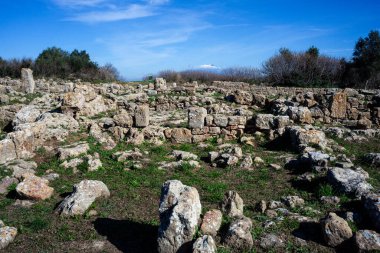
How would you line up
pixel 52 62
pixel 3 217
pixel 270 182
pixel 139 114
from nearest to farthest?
pixel 3 217 → pixel 270 182 → pixel 139 114 → pixel 52 62

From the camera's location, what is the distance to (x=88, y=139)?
13.2m

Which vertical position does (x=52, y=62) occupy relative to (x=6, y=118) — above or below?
above

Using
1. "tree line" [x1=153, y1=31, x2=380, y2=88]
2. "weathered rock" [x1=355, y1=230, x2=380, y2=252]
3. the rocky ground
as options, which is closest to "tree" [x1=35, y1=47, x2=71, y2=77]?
"tree line" [x1=153, y1=31, x2=380, y2=88]

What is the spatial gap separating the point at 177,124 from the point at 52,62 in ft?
108

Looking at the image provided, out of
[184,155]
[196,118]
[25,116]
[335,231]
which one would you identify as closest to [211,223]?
[335,231]

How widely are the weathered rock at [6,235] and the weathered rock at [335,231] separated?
6.00m

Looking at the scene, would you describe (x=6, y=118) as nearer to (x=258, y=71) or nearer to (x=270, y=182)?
(x=270, y=182)

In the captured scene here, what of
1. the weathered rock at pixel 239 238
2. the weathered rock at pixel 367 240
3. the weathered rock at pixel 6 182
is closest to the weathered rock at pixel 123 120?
the weathered rock at pixel 6 182

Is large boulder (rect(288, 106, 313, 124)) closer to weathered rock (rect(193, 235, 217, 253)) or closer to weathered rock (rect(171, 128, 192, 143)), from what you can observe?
weathered rock (rect(171, 128, 192, 143))

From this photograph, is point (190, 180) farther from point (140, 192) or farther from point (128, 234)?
point (128, 234)

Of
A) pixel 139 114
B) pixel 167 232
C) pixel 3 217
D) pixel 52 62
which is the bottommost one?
pixel 3 217

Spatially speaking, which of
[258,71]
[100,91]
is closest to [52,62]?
[100,91]

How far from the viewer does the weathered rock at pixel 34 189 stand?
329 inches

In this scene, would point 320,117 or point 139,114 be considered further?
point 320,117
